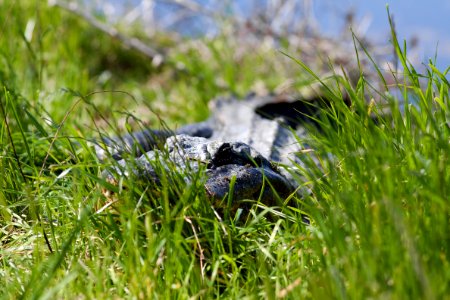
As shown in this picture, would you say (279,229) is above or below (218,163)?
below

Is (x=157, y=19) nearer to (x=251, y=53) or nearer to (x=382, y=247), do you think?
(x=251, y=53)

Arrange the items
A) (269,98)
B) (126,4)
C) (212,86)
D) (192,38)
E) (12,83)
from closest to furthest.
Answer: (12,83), (269,98), (212,86), (192,38), (126,4)

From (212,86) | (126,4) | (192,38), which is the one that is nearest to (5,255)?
(212,86)

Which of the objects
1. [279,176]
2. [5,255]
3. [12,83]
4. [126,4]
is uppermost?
[126,4]

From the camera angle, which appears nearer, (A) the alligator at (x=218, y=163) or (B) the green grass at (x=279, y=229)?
(B) the green grass at (x=279, y=229)

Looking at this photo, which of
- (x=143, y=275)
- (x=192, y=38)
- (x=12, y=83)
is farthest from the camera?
(x=192, y=38)

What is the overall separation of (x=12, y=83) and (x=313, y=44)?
4.21 meters

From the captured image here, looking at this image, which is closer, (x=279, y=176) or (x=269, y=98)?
(x=279, y=176)

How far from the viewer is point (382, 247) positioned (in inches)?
55.5

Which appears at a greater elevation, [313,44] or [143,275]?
[313,44]

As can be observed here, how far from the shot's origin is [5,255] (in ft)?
6.51

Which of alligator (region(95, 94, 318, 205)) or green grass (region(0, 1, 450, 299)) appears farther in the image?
alligator (region(95, 94, 318, 205))

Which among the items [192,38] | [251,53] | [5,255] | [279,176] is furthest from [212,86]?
[5,255]

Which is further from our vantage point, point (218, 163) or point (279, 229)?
point (218, 163)
